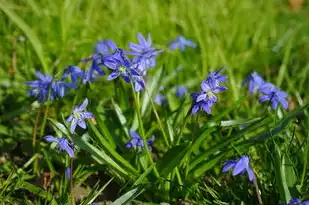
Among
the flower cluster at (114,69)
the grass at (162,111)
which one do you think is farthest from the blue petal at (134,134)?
the flower cluster at (114,69)

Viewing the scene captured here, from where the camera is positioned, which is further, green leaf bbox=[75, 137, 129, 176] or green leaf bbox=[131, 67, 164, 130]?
green leaf bbox=[131, 67, 164, 130]

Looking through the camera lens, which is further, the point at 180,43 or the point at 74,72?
the point at 180,43

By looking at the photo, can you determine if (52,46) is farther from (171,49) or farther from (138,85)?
(138,85)

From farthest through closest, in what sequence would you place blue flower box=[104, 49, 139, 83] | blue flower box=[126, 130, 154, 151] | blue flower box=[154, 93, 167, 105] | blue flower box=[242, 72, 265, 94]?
blue flower box=[154, 93, 167, 105]
blue flower box=[242, 72, 265, 94]
blue flower box=[126, 130, 154, 151]
blue flower box=[104, 49, 139, 83]

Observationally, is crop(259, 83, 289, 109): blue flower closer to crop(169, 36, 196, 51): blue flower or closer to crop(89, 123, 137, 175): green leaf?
crop(89, 123, 137, 175): green leaf

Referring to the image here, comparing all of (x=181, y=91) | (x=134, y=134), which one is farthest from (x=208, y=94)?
(x=181, y=91)

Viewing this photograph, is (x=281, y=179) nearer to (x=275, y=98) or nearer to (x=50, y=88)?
(x=275, y=98)

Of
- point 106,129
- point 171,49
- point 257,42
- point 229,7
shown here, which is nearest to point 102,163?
point 106,129

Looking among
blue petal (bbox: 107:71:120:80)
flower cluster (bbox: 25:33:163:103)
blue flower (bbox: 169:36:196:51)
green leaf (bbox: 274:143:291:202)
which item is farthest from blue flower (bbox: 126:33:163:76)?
blue flower (bbox: 169:36:196:51)
